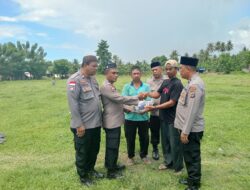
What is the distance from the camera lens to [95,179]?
485 centimetres

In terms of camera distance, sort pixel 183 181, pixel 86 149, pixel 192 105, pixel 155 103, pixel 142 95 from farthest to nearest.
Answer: pixel 155 103, pixel 142 95, pixel 183 181, pixel 86 149, pixel 192 105

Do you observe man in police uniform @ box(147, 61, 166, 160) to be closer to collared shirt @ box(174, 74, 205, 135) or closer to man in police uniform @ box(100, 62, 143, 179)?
man in police uniform @ box(100, 62, 143, 179)

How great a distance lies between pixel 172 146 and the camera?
490 centimetres

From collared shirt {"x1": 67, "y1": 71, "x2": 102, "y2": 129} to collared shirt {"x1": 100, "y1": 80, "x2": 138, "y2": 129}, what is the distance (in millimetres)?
136

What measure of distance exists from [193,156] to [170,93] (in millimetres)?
1104

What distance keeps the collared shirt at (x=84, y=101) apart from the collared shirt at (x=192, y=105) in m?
1.32

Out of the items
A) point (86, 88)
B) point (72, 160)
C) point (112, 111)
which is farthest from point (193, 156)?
point (72, 160)

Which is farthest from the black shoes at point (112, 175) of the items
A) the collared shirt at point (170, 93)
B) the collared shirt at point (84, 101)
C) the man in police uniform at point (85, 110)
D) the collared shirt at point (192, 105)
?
the collared shirt at point (192, 105)

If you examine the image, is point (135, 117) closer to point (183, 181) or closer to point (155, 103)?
point (155, 103)

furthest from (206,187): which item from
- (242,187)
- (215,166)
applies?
(215,166)

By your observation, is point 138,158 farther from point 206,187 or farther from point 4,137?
point 4,137

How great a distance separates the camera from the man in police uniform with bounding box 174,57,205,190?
4066 mm

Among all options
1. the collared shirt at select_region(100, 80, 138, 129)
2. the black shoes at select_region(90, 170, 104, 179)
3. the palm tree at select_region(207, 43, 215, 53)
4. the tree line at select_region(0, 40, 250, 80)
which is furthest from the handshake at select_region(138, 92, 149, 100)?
the palm tree at select_region(207, 43, 215, 53)

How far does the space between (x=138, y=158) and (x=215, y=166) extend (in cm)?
148
